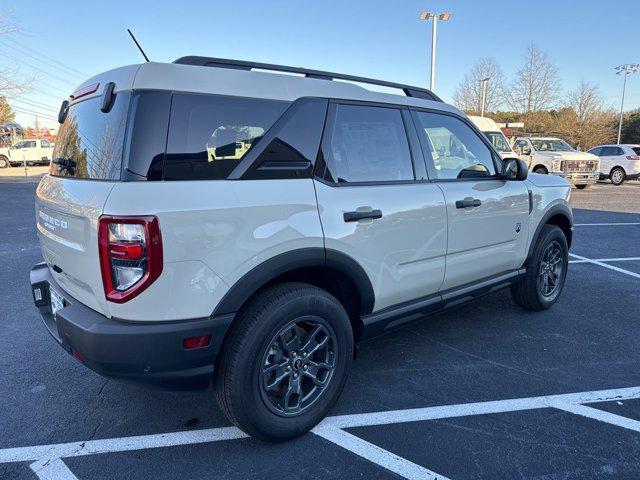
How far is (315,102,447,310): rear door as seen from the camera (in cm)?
263

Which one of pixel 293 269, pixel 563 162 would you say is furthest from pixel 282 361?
pixel 563 162

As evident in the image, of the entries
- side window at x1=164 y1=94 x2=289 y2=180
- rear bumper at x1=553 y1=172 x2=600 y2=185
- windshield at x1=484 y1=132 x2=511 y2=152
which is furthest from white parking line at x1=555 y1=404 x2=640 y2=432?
rear bumper at x1=553 y1=172 x2=600 y2=185

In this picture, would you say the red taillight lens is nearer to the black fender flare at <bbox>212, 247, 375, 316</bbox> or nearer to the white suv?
the white suv

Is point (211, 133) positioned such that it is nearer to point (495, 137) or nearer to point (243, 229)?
point (243, 229)

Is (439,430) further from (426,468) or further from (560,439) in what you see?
(560,439)

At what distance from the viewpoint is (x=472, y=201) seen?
3410 millimetres

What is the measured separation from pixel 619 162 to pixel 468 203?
21032mm

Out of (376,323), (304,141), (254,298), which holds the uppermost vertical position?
(304,141)

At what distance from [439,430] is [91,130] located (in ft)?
8.27

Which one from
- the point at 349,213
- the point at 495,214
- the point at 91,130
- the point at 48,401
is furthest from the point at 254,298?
the point at 495,214

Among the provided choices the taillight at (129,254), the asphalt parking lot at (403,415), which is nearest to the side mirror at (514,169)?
the asphalt parking lot at (403,415)

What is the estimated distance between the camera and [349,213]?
2625 mm

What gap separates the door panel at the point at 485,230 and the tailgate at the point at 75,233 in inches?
87.9

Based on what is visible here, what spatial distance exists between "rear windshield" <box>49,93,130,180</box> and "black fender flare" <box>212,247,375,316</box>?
75cm
